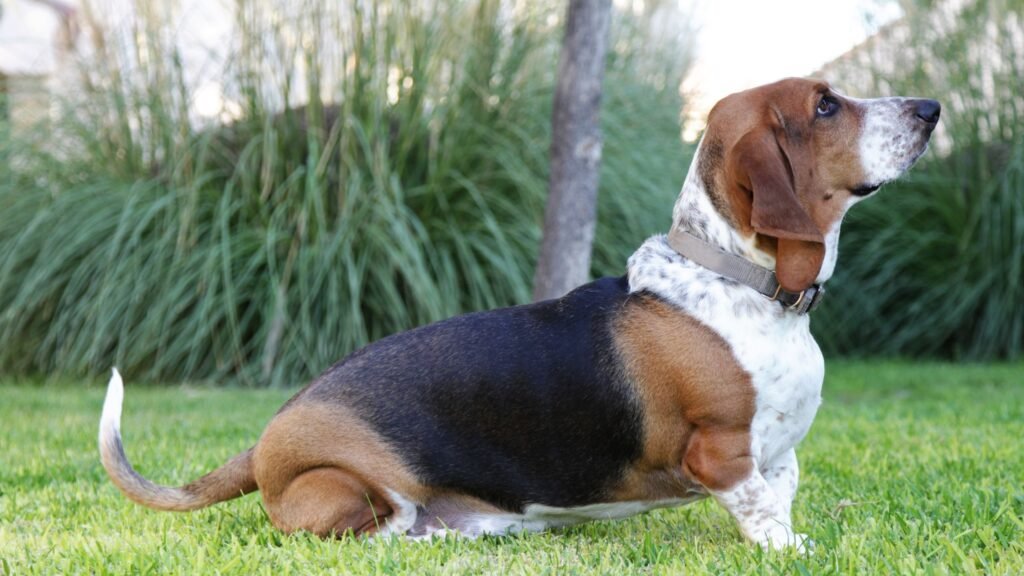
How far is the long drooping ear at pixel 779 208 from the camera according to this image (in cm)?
291

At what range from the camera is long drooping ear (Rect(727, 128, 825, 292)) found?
2.91 metres

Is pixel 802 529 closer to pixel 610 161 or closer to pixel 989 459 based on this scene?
pixel 989 459

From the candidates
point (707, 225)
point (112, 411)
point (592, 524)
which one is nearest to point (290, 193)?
point (112, 411)

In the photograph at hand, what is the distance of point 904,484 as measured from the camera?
380 centimetres

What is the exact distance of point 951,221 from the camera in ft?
30.5

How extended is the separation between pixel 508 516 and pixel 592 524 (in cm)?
42

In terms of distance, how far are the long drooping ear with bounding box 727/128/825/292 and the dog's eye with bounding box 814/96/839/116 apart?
19 centimetres

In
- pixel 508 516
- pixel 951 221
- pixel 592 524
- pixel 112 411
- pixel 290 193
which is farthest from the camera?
pixel 951 221

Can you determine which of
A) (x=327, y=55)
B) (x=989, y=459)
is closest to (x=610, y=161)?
(x=327, y=55)

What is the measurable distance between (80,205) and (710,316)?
6110 millimetres

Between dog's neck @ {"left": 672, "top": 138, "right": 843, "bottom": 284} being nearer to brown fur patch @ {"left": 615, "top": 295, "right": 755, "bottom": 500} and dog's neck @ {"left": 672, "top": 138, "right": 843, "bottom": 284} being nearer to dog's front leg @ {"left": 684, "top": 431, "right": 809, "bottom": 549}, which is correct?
brown fur patch @ {"left": 615, "top": 295, "right": 755, "bottom": 500}

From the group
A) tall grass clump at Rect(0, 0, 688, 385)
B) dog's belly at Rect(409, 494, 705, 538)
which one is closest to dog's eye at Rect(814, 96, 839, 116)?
dog's belly at Rect(409, 494, 705, 538)

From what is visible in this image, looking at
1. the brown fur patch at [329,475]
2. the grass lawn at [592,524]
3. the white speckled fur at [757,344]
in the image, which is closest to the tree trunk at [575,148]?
the grass lawn at [592,524]

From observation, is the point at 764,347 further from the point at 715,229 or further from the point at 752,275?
the point at 715,229
